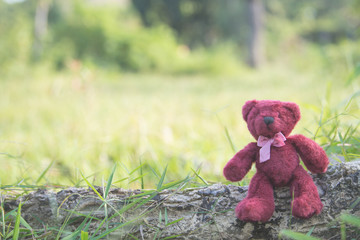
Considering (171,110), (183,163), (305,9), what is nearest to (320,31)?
(305,9)

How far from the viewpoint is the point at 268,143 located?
2.93 ft

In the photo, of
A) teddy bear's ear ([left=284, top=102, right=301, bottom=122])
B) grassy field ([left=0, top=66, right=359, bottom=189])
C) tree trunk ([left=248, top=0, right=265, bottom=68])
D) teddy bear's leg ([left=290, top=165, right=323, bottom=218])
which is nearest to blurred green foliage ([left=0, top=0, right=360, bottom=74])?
tree trunk ([left=248, top=0, right=265, bottom=68])

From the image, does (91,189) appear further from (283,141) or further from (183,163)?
(183,163)

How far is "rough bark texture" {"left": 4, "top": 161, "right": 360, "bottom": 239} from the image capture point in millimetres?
851

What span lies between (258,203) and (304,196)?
0.34 feet

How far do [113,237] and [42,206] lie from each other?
0.78ft

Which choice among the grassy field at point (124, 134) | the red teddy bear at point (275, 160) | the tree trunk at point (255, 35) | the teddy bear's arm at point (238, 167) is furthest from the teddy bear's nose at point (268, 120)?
the tree trunk at point (255, 35)

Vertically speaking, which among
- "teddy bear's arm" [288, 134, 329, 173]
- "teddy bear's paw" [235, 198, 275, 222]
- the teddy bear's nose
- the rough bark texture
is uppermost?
the teddy bear's nose

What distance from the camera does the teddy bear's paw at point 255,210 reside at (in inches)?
30.9

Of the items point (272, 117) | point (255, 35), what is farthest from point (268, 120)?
point (255, 35)

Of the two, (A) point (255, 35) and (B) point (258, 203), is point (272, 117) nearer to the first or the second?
(B) point (258, 203)

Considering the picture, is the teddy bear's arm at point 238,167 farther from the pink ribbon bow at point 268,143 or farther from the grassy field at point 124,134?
the grassy field at point 124,134

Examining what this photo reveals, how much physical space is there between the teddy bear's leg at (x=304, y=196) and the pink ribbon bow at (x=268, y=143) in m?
0.08

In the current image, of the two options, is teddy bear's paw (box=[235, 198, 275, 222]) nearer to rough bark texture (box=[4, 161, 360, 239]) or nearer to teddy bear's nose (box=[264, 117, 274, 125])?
rough bark texture (box=[4, 161, 360, 239])
